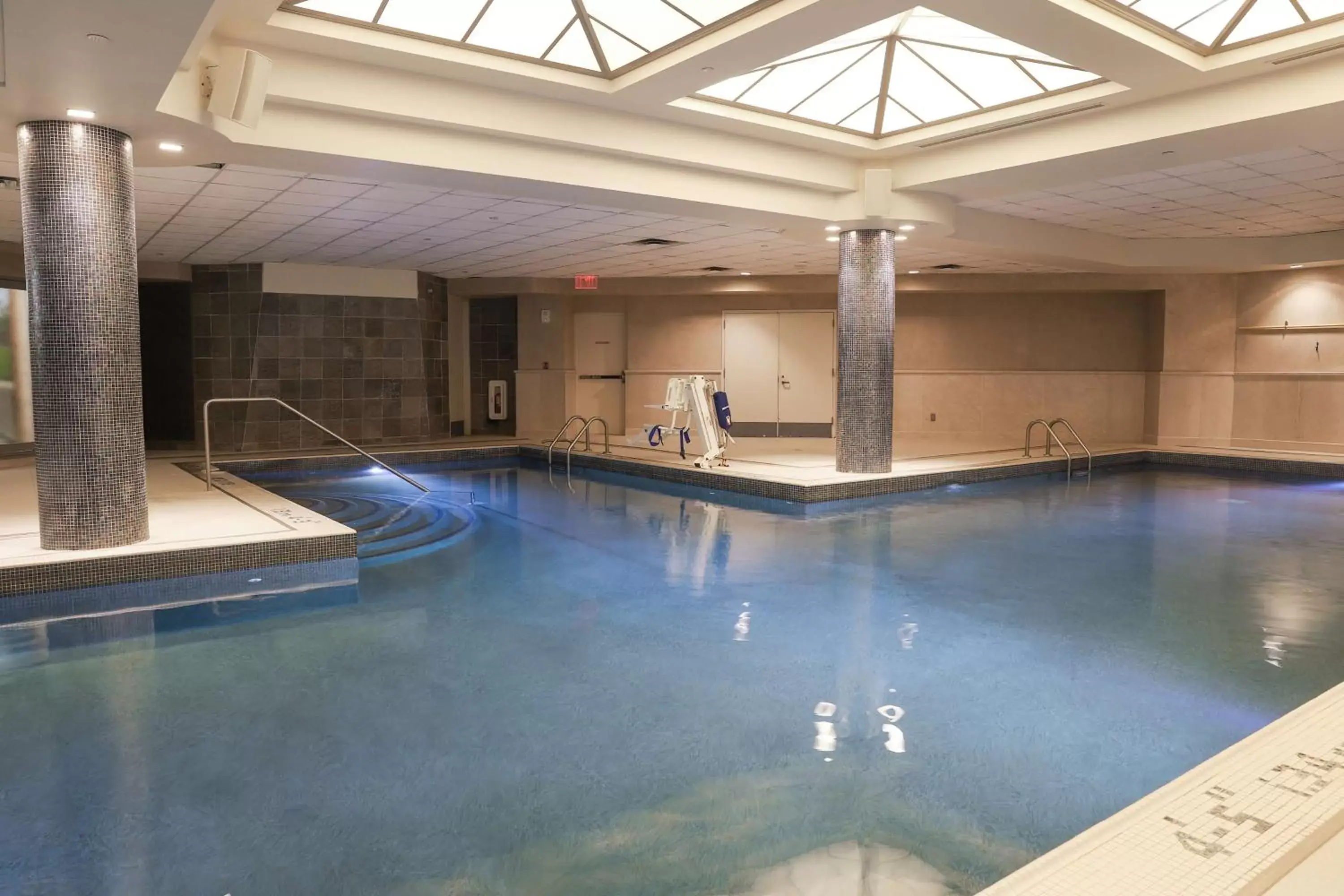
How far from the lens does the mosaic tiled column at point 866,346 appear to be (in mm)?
9594

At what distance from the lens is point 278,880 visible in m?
2.27

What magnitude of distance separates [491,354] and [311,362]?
3783 mm

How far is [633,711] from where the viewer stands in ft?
11.3

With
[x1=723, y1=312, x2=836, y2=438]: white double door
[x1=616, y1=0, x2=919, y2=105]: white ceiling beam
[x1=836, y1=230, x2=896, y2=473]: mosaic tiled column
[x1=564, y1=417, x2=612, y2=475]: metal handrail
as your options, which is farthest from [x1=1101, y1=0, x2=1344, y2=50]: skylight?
[x1=723, y1=312, x2=836, y2=438]: white double door

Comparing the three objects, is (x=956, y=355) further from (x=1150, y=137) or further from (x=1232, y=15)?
(x=1232, y=15)

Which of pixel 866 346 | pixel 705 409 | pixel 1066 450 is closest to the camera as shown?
pixel 866 346

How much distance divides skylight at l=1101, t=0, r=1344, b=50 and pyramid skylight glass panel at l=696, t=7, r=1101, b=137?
0.81 metres

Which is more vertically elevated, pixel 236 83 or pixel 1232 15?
pixel 1232 15

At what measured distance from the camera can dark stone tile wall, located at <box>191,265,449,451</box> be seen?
1279cm

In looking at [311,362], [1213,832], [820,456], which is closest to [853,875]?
[1213,832]

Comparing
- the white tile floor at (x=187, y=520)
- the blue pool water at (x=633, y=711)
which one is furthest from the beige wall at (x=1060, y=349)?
the blue pool water at (x=633, y=711)

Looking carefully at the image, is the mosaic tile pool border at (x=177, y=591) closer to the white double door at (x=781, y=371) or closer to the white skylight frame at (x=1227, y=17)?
the white skylight frame at (x=1227, y=17)

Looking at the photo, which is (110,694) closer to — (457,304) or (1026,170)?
(1026,170)

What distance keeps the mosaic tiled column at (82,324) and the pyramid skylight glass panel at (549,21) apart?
5.17ft
